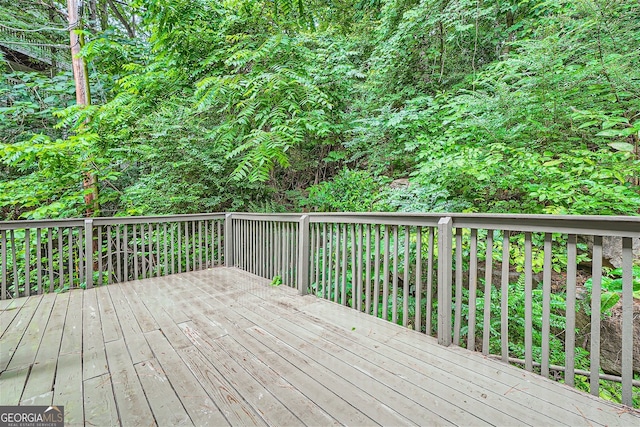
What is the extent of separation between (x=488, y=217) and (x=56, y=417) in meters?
2.61

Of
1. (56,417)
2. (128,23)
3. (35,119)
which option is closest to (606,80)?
(56,417)

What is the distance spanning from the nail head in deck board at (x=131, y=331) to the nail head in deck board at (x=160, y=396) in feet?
0.41

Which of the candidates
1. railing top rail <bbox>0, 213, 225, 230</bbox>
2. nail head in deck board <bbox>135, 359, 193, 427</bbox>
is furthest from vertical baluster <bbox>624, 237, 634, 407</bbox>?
railing top rail <bbox>0, 213, 225, 230</bbox>

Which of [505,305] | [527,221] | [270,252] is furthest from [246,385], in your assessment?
[270,252]

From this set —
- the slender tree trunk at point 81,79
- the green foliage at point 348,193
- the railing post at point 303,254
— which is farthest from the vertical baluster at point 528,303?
the slender tree trunk at point 81,79

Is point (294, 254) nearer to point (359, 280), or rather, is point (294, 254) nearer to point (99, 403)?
point (359, 280)

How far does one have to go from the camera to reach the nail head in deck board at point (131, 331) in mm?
1963

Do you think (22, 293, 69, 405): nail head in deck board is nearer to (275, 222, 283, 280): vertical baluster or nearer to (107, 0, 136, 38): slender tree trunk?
(275, 222, 283, 280): vertical baluster

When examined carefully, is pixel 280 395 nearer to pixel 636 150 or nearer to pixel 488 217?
pixel 488 217

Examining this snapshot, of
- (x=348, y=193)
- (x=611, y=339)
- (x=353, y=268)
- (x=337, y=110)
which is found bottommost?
(x=611, y=339)

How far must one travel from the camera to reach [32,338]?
2.23m

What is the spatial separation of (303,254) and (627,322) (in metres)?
2.48

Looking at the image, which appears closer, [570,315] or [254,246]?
[570,315]

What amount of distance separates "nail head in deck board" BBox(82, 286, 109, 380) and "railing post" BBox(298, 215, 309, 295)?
5.83 ft
